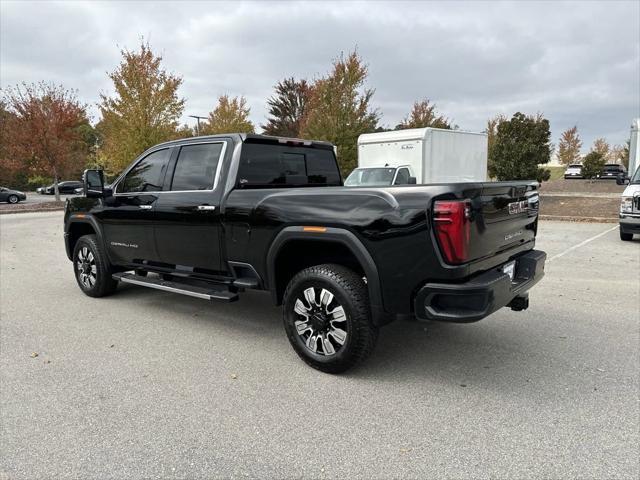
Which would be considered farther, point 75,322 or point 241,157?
point 75,322

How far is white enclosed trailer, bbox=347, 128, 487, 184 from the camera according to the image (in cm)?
1430

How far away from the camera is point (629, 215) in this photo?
33.4 ft

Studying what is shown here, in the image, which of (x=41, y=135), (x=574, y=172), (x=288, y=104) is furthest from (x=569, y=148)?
(x=41, y=135)

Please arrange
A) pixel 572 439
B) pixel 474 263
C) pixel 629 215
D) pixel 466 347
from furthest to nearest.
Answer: pixel 629 215, pixel 466 347, pixel 474 263, pixel 572 439

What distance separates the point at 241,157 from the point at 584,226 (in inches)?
498

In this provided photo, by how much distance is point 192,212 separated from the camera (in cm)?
471

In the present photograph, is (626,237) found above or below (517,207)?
below

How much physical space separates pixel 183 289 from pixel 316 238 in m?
1.77

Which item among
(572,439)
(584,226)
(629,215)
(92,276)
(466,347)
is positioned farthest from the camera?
(584,226)

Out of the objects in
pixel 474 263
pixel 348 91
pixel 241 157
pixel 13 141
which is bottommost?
pixel 474 263

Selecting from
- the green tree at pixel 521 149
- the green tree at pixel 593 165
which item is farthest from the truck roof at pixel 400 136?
the green tree at pixel 593 165

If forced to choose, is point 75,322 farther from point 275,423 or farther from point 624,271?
point 624,271

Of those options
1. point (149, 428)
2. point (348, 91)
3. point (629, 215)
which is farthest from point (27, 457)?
point (348, 91)

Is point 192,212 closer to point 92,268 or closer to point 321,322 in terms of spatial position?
point 321,322
